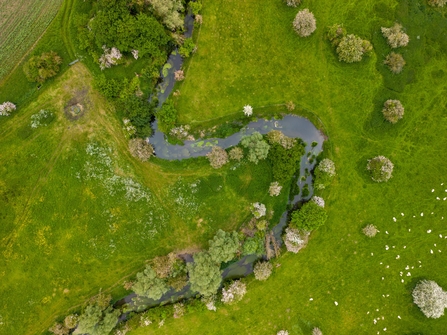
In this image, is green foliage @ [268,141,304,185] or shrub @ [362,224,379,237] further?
shrub @ [362,224,379,237]

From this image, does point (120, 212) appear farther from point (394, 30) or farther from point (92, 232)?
point (394, 30)

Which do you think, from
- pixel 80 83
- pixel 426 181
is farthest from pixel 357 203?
pixel 80 83

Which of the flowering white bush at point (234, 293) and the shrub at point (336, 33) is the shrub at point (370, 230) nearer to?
the flowering white bush at point (234, 293)

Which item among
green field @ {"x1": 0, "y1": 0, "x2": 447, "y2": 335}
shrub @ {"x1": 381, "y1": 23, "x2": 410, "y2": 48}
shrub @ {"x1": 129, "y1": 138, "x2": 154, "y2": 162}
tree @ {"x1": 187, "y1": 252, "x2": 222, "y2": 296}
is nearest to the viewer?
tree @ {"x1": 187, "y1": 252, "x2": 222, "y2": 296}

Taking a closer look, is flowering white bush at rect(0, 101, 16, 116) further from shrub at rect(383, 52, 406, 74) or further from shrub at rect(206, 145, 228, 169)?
shrub at rect(383, 52, 406, 74)

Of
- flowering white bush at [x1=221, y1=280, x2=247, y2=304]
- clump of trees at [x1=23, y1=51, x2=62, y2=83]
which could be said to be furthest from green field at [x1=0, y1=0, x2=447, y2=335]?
flowering white bush at [x1=221, y1=280, x2=247, y2=304]

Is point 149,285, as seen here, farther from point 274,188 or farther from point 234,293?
point 274,188

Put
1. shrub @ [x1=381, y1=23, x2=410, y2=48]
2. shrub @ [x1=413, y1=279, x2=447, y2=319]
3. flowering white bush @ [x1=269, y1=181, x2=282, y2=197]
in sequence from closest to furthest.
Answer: shrub @ [x1=413, y1=279, x2=447, y2=319] → flowering white bush @ [x1=269, y1=181, x2=282, y2=197] → shrub @ [x1=381, y1=23, x2=410, y2=48]
